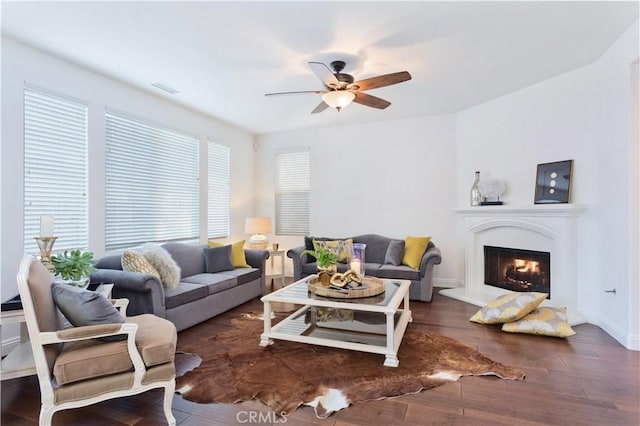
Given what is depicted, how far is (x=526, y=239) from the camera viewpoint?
14.0ft

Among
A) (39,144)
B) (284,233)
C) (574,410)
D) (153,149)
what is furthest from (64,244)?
(574,410)

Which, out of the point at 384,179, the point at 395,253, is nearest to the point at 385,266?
the point at 395,253

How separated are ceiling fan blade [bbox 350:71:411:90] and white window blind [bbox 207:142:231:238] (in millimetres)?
3258

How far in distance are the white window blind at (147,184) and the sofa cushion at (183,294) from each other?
1.09 m

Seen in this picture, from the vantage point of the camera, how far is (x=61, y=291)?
2043 mm

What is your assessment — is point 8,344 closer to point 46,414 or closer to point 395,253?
point 46,414

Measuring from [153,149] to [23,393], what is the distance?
3.04 metres

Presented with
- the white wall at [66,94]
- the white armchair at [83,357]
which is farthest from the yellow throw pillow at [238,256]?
the white armchair at [83,357]

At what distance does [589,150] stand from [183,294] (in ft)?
15.7

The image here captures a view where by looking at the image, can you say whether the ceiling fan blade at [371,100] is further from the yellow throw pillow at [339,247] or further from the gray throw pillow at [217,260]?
the gray throw pillow at [217,260]

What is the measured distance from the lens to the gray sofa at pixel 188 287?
3082 mm

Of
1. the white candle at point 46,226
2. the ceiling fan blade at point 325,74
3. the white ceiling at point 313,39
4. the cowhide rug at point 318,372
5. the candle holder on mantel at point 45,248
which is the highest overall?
the white ceiling at point 313,39

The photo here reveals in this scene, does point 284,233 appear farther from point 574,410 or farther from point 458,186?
point 574,410

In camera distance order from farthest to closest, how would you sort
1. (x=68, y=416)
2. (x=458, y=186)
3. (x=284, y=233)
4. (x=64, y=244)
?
1. (x=284, y=233)
2. (x=458, y=186)
3. (x=64, y=244)
4. (x=68, y=416)
